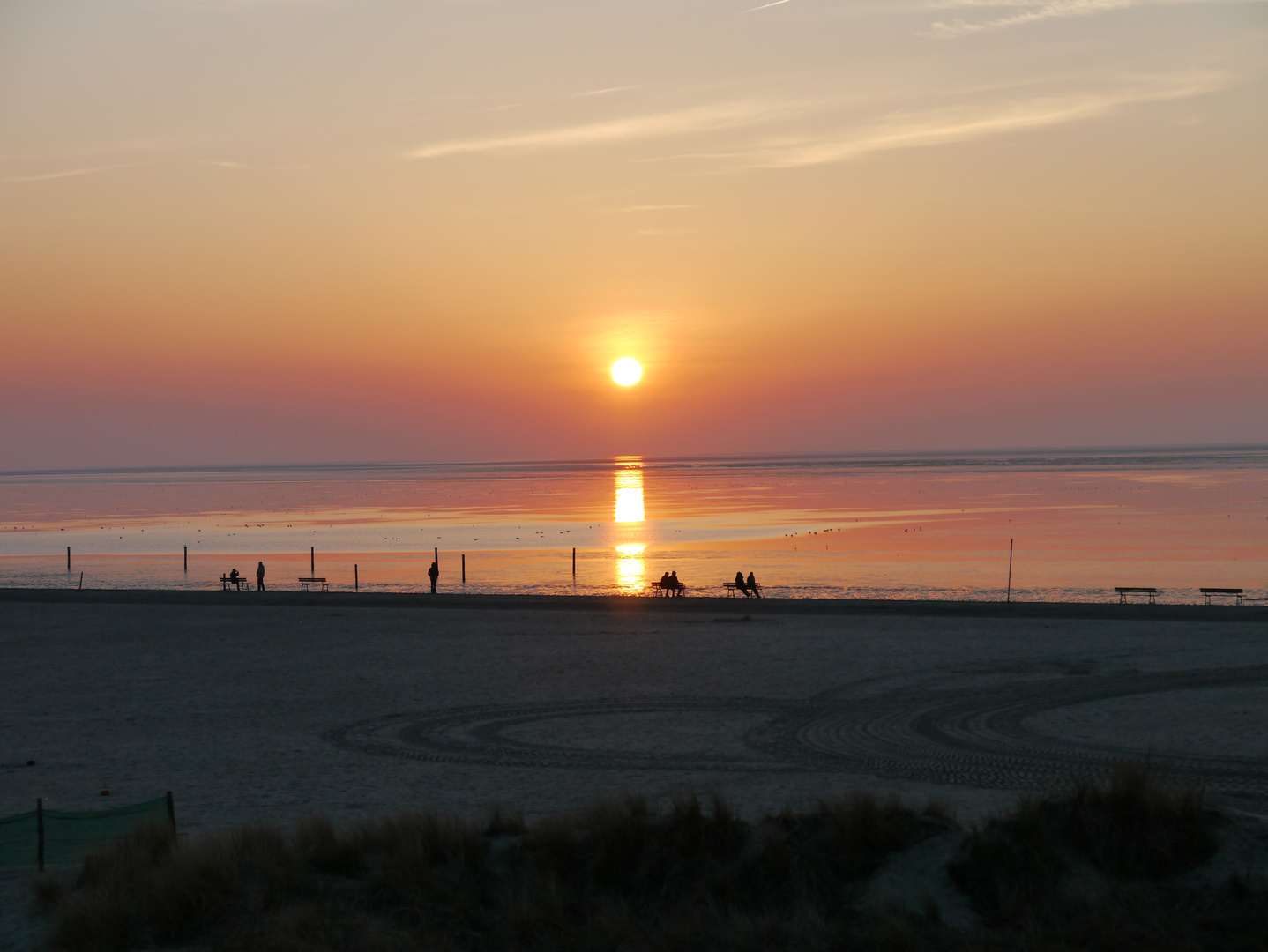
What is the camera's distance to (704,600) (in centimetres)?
3678

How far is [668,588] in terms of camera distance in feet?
130

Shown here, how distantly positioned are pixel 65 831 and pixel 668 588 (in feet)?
95.8

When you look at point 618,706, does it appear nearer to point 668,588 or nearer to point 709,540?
point 668,588

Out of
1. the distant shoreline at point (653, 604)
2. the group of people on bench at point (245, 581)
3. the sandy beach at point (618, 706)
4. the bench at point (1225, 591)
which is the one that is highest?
the group of people on bench at point (245, 581)

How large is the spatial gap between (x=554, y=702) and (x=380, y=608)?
56.5 ft

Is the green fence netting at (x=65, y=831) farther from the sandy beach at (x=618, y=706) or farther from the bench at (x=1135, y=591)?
the bench at (x=1135, y=591)

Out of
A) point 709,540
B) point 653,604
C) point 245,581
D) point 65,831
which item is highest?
point 709,540

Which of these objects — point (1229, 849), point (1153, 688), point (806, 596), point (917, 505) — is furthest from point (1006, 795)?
point (917, 505)

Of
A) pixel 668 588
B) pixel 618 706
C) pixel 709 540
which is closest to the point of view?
pixel 618 706

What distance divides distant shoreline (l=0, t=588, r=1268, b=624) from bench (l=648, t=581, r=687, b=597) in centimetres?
146

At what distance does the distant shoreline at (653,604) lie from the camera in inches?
1248

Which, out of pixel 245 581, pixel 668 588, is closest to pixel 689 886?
pixel 668 588

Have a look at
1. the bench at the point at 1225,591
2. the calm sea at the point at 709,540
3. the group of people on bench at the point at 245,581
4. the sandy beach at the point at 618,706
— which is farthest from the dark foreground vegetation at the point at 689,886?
the group of people on bench at the point at 245,581

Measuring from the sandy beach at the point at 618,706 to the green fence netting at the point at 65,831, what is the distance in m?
1.92
